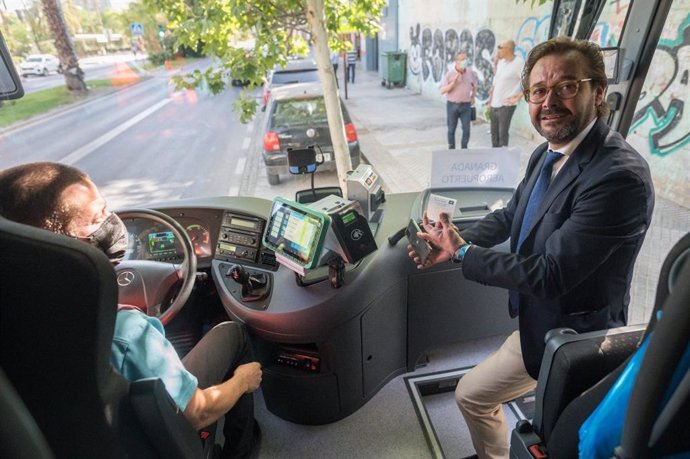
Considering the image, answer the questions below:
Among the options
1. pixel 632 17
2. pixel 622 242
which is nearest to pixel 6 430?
pixel 622 242

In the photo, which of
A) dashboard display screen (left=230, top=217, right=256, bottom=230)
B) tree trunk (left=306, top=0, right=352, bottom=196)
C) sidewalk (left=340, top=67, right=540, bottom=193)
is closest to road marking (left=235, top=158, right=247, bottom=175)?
sidewalk (left=340, top=67, right=540, bottom=193)

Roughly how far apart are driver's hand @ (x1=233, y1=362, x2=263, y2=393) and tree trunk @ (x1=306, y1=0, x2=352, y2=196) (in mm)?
1260

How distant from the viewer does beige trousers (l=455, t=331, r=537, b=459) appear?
62.3 inches

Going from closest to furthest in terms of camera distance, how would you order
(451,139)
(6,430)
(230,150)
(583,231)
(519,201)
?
(6,430), (583,231), (519,201), (451,139), (230,150)

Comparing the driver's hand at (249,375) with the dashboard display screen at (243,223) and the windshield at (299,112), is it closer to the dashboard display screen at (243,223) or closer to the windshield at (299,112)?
the dashboard display screen at (243,223)

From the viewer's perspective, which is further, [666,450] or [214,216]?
[214,216]

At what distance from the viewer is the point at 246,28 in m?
2.98

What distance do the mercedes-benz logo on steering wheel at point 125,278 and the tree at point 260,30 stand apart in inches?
61.6

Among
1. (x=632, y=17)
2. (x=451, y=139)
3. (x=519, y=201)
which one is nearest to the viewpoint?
(x=519, y=201)

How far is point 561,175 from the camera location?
1.35m

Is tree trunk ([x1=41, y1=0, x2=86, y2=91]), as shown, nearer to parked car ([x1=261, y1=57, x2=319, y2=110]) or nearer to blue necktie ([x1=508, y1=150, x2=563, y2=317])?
parked car ([x1=261, y1=57, x2=319, y2=110])

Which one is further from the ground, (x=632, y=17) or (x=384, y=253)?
(x=632, y=17)

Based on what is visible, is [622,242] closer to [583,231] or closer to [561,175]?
[583,231]

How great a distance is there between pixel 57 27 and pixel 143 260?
2.71 meters
